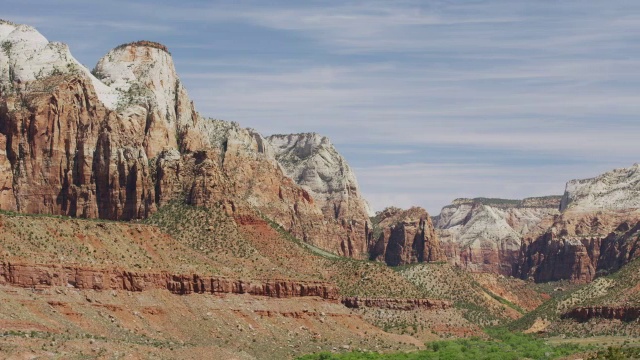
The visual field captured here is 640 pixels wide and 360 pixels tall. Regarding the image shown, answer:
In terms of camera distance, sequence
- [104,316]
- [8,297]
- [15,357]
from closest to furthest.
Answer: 1. [15,357]
2. [8,297]
3. [104,316]

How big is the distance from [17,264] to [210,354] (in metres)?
27.1

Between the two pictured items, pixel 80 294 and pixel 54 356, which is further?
pixel 80 294

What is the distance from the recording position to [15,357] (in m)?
162

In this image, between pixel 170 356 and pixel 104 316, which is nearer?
pixel 170 356

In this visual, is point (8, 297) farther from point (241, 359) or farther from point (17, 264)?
point (241, 359)

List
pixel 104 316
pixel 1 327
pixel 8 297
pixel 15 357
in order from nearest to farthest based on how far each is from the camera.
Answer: pixel 15 357 < pixel 1 327 < pixel 8 297 < pixel 104 316

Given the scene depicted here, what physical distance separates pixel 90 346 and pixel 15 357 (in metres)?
15.1

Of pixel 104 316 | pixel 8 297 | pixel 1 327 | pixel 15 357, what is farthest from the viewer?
pixel 104 316

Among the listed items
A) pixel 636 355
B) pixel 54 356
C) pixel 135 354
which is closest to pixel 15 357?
pixel 54 356

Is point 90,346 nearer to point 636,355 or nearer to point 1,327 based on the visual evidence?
point 1,327

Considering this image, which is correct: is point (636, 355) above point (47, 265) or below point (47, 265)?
below

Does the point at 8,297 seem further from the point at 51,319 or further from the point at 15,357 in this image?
the point at 15,357

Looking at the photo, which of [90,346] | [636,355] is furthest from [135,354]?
[636,355]

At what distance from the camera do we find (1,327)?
174250mm
